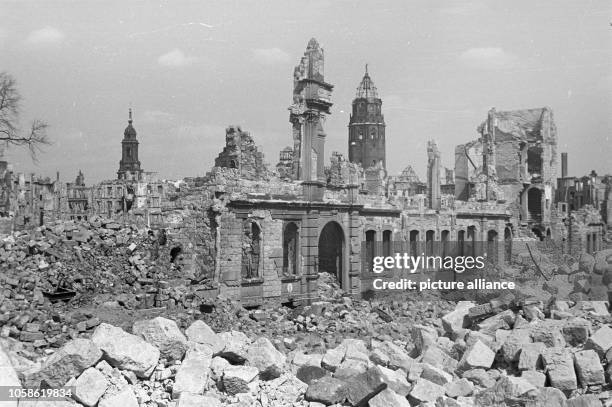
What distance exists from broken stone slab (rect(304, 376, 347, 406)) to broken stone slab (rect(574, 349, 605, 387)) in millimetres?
3920

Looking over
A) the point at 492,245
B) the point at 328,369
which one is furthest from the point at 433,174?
the point at 328,369

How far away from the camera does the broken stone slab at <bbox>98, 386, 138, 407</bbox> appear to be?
8.87 meters

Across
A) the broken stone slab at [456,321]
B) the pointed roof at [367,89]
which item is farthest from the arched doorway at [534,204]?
the pointed roof at [367,89]

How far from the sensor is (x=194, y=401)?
897 centimetres

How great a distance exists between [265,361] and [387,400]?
1942 mm

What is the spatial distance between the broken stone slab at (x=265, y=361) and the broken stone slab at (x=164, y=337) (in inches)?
40.8

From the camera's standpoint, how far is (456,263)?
2655 centimetres

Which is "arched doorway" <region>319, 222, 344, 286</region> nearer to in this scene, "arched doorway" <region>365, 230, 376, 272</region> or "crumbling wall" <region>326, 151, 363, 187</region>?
"crumbling wall" <region>326, 151, 363, 187</region>

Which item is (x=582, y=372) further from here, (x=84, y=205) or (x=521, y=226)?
(x=84, y=205)

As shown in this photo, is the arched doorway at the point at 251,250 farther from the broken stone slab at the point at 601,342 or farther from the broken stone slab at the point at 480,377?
the broken stone slab at the point at 601,342

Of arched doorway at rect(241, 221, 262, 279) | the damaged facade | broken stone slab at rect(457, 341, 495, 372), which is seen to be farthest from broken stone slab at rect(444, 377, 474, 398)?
arched doorway at rect(241, 221, 262, 279)

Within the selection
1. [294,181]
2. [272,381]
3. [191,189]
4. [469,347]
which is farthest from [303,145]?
[272,381]

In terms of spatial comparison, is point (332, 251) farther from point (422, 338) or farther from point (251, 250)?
point (422, 338)

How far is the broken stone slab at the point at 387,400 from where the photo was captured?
9500mm
